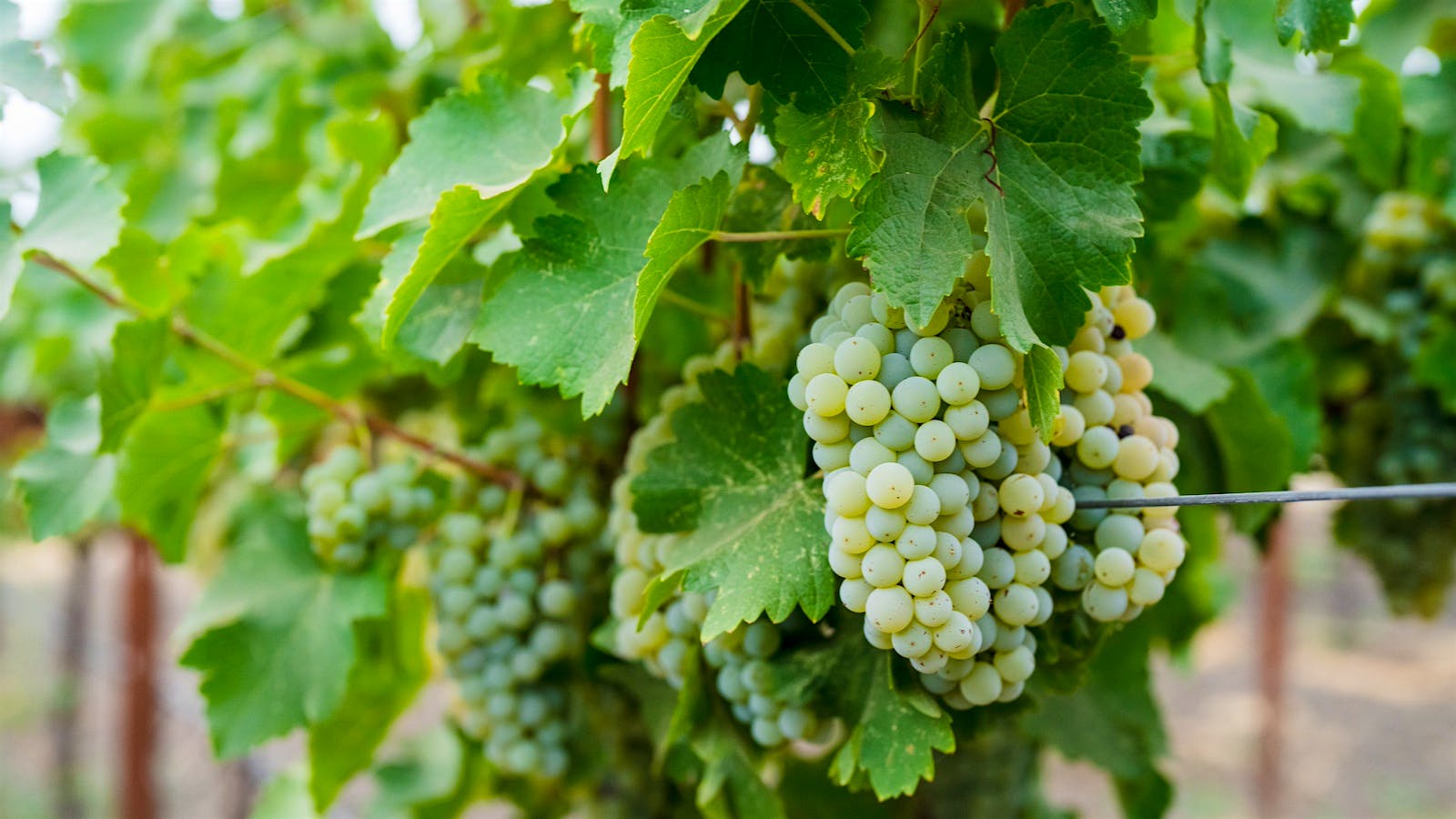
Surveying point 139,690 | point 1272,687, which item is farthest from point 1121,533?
point 1272,687

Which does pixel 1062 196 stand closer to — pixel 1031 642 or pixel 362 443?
pixel 1031 642

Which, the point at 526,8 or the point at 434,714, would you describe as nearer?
the point at 526,8

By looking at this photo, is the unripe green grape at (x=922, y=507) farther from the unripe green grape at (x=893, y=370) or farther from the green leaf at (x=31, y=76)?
the green leaf at (x=31, y=76)

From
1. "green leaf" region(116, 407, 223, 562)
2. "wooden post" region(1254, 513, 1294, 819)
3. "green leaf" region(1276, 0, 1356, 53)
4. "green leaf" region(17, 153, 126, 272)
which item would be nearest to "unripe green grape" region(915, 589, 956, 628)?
"green leaf" region(1276, 0, 1356, 53)

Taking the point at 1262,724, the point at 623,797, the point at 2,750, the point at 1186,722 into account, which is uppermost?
the point at 623,797

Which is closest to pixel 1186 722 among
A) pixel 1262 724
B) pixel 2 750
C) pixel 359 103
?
pixel 1262 724

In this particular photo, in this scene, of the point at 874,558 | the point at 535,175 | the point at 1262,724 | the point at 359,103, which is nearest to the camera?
the point at 874,558

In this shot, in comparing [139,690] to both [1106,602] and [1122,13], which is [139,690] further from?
[1122,13]

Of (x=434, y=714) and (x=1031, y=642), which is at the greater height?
(x=1031, y=642)
